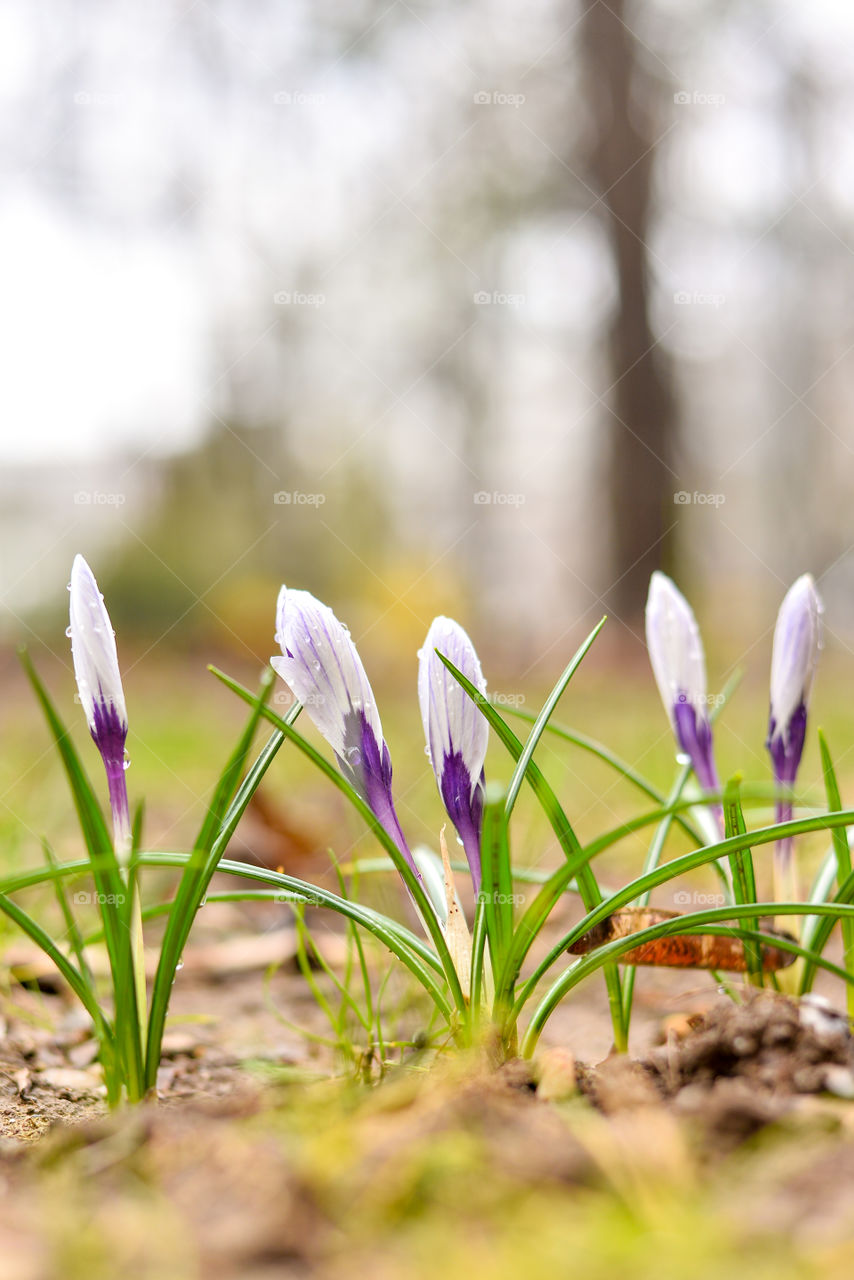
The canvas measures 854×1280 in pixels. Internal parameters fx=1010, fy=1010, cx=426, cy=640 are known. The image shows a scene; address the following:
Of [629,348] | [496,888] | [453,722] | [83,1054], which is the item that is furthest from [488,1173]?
[629,348]

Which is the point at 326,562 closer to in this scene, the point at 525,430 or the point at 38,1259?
the point at 525,430

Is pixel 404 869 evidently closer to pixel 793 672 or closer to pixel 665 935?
pixel 665 935

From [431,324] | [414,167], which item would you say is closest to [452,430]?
[431,324]

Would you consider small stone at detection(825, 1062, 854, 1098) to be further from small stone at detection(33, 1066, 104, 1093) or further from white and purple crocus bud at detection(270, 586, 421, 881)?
small stone at detection(33, 1066, 104, 1093)

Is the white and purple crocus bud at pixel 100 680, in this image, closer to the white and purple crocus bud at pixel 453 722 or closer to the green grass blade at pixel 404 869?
the green grass blade at pixel 404 869

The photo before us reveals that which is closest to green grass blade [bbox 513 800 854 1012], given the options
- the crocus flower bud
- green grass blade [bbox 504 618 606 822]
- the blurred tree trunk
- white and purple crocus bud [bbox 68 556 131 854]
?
green grass blade [bbox 504 618 606 822]
